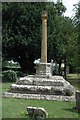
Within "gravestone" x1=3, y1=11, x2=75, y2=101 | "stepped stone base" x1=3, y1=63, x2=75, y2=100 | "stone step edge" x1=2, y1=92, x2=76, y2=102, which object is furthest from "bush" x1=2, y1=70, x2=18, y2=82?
"stone step edge" x1=2, y1=92, x2=76, y2=102

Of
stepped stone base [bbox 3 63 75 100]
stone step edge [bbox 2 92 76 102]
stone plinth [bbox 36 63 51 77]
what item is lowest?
stone step edge [bbox 2 92 76 102]

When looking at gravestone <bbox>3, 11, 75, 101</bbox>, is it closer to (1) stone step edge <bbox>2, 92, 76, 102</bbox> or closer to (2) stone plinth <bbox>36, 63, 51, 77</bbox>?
(1) stone step edge <bbox>2, 92, 76, 102</bbox>

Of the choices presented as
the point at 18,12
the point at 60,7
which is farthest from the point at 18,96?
the point at 60,7

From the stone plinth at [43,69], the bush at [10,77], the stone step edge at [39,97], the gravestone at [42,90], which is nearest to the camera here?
the stone step edge at [39,97]

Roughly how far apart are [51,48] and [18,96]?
1418cm

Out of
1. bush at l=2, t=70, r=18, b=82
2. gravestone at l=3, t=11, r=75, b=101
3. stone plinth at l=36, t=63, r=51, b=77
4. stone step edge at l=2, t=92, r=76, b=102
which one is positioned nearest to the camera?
stone step edge at l=2, t=92, r=76, b=102

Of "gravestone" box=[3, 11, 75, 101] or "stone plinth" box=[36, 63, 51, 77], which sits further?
"stone plinth" box=[36, 63, 51, 77]

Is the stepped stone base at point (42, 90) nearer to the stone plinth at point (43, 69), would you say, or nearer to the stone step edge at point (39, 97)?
the stone step edge at point (39, 97)

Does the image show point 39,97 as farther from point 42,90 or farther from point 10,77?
point 10,77

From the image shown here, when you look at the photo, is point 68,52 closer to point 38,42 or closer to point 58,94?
point 38,42

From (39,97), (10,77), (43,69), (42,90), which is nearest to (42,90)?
(42,90)

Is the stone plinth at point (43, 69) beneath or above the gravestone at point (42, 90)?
above

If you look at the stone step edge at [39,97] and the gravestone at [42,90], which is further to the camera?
the gravestone at [42,90]

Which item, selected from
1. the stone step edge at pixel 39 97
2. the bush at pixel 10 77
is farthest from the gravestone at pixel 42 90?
the bush at pixel 10 77
